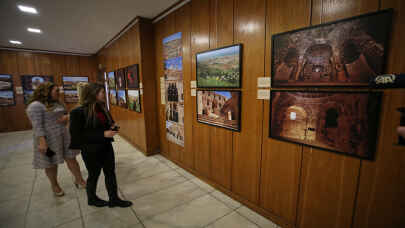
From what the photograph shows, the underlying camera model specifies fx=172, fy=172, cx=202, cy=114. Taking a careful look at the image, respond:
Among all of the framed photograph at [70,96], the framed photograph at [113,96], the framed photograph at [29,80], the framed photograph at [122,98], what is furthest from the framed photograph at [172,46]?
the framed photograph at [29,80]

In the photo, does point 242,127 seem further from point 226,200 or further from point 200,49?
point 200,49

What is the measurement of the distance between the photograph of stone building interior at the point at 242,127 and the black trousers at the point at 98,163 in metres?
0.09

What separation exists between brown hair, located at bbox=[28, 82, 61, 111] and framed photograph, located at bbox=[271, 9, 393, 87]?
2.91 meters

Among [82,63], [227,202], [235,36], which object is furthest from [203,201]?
[82,63]

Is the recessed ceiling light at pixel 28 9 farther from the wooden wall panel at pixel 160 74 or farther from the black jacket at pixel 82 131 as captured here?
the black jacket at pixel 82 131

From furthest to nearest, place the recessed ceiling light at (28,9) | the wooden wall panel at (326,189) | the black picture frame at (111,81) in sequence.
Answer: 1. the black picture frame at (111,81)
2. the recessed ceiling light at (28,9)
3. the wooden wall panel at (326,189)

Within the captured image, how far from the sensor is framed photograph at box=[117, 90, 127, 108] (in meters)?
5.11

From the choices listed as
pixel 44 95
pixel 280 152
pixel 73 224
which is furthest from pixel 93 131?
pixel 280 152

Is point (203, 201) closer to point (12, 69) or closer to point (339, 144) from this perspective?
point (339, 144)

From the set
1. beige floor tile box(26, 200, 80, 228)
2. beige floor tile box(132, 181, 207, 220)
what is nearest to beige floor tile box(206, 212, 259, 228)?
beige floor tile box(132, 181, 207, 220)

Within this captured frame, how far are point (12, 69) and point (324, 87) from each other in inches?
385

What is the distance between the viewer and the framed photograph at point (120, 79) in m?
4.93

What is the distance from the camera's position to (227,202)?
8.14ft

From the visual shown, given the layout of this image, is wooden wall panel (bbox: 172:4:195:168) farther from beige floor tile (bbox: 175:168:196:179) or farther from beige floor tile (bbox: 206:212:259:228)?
beige floor tile (bbox: 206:212:259:228)
